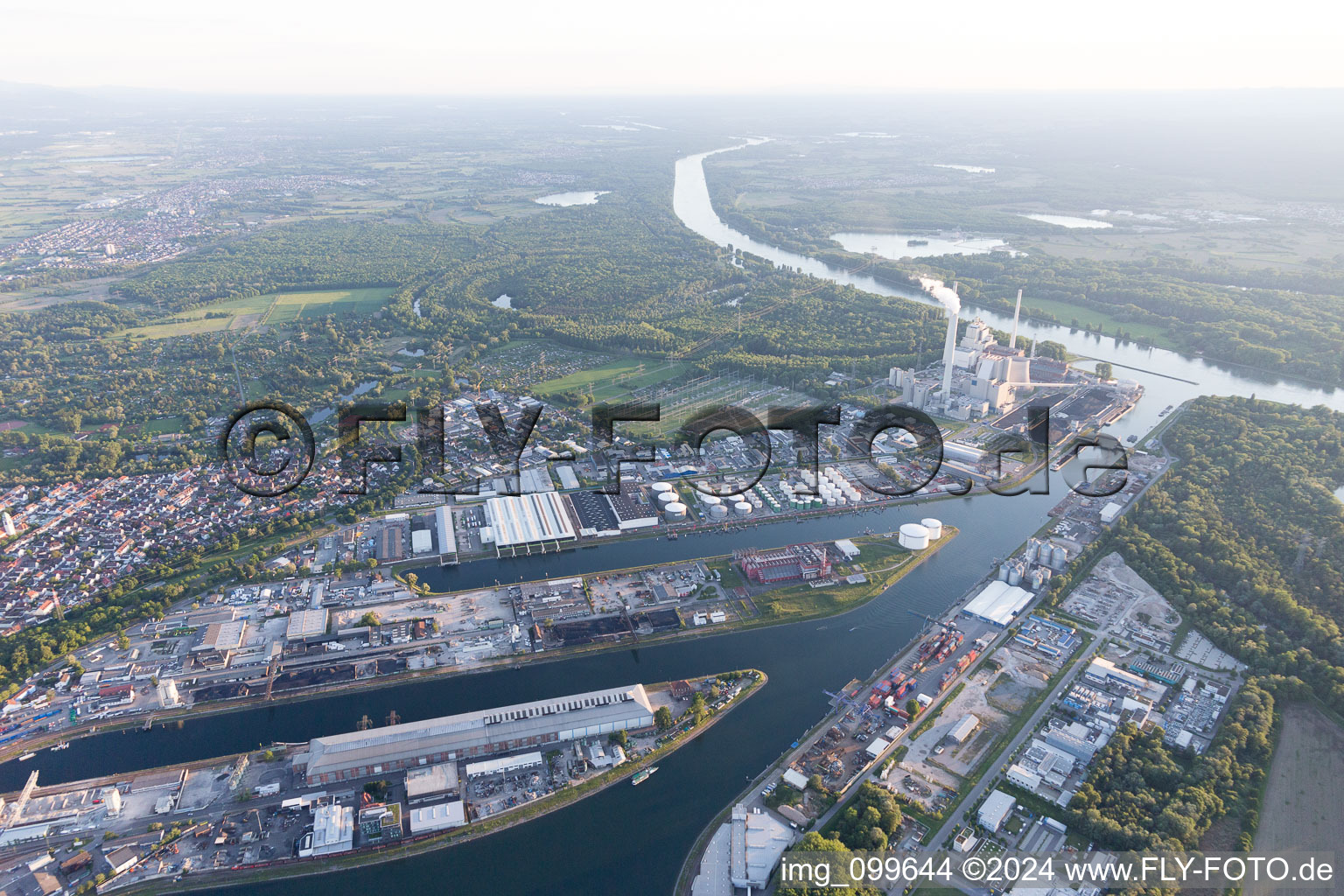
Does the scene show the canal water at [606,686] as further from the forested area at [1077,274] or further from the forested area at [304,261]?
the forested area at [304,261]

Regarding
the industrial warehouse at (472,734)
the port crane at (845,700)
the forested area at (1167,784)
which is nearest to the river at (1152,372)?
the forested area at (1167,784)

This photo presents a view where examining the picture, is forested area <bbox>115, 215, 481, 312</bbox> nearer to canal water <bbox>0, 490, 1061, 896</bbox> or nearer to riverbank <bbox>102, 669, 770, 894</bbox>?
canal water <bbox>0, 490, 1061, 896</bbox>

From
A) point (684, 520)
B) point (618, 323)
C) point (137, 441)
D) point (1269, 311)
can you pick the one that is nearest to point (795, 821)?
point (684, 520)

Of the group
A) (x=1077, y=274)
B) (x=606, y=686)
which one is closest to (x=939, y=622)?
(x=606, y=686)

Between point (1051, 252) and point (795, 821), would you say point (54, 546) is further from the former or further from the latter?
point (1051, 252)

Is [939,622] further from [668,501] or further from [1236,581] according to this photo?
[668,501]

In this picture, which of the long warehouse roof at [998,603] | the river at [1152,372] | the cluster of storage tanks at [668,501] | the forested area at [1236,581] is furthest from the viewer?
the river at [1152,372]

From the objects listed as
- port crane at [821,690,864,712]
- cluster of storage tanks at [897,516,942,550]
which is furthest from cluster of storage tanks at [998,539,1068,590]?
port crane at [821,690,864,712]
